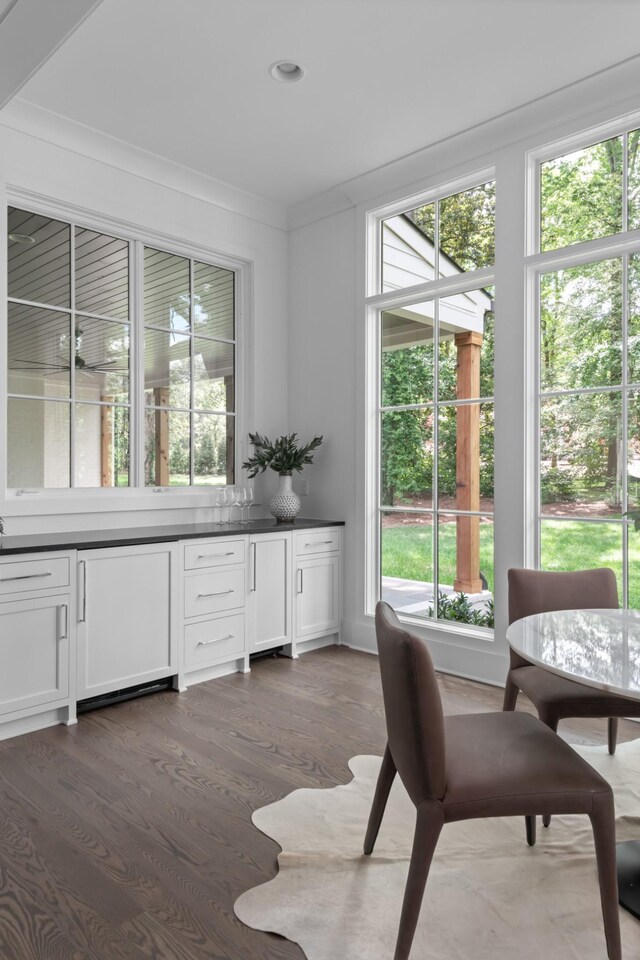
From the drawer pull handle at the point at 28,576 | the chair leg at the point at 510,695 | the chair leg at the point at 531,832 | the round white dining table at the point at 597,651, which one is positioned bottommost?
the chair leg at the point at 531,832

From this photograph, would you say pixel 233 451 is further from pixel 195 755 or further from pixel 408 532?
pixel 195 755

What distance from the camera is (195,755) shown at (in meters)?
2.67

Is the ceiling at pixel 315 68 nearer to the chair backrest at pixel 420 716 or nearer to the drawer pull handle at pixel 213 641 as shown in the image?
the chair backrest at pixel 420 716

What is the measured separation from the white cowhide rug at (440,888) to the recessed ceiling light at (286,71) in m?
3.14

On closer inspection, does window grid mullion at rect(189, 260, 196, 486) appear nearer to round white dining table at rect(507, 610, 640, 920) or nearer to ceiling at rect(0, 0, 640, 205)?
ceiling at rect(0, 0, 640, 205)

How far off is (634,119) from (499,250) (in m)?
0.84

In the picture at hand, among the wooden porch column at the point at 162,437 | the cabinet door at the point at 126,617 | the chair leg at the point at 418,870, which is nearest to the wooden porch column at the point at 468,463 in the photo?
the cabinet door at the point at 126,617

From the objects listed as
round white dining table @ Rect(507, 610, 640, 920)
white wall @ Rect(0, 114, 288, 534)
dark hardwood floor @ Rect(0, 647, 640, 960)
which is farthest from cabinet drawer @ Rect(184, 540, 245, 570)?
round white dining table @ Rect(507, 610, 640, 920)

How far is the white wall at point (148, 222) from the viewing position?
3.38 m

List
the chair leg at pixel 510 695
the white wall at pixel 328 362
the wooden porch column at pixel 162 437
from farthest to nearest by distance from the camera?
1. the white wall at pixel 328 362
2. the wooden porch column at pixel 162 437
3. the chair leg at pixel 510 695

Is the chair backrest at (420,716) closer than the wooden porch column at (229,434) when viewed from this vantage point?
Yes

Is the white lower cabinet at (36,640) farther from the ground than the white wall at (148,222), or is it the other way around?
the white wall at (148,222)

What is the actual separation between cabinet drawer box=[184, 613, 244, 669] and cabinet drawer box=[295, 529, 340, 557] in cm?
60

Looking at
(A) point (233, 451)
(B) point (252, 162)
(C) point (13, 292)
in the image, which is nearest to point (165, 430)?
(A) point (233, 451)
